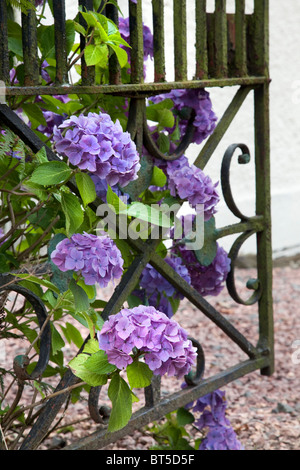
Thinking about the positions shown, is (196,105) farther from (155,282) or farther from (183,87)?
(155,282)

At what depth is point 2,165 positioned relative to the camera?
148 centimetres

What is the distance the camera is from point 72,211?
126 centimetres

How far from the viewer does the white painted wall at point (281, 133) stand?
4.67 m

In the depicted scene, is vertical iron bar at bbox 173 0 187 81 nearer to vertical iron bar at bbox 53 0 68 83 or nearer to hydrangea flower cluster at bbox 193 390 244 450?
vertical iron bar at bbox 53 0 68 83

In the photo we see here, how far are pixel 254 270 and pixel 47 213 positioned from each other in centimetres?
336

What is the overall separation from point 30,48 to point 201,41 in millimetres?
613

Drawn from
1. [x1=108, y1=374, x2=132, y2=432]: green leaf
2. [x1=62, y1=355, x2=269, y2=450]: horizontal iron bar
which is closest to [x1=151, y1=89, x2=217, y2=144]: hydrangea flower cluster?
[x1=62, y1=355, x2=269, y2=450]: horizontal iron bar

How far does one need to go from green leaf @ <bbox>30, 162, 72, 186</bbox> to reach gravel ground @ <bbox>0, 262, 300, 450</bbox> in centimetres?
81

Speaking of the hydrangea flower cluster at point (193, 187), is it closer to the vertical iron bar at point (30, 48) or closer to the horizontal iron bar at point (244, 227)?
the horizontal iron bar at point (244, 227)

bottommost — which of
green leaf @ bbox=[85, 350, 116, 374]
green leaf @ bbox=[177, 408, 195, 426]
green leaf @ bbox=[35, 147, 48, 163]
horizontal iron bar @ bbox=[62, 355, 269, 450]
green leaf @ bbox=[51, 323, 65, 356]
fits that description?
green leaf @ bbox=[177, 408, 195, 426]

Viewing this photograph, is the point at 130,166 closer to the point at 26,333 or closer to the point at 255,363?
the point at 26,333

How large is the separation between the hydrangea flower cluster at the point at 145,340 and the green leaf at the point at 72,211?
19 cm

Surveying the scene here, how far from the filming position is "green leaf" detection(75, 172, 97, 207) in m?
1.25

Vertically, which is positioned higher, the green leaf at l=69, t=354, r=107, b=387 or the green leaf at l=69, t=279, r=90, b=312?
the green leaf at l=69, t=279, r=90, b=312
